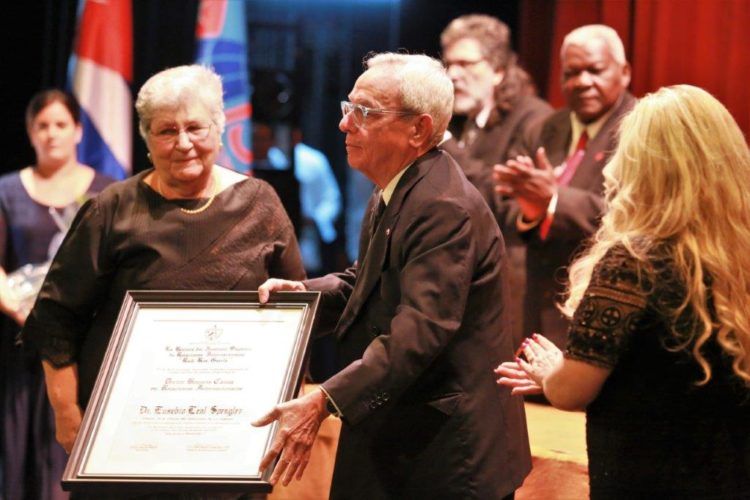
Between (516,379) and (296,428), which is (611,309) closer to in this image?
(516,379)

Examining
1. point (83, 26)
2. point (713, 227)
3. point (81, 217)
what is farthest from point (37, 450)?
point (713, 227)

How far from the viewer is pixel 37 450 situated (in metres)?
4.41

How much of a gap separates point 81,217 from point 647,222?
151 centimetres

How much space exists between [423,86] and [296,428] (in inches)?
29.9

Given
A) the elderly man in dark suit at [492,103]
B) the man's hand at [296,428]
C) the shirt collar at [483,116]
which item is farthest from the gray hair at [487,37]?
the man's hand at [296,428]

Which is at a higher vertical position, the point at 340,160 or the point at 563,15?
the point at 563,15

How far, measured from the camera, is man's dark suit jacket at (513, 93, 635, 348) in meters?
4.01

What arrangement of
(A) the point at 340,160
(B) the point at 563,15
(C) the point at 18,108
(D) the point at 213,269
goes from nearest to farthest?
1. (D) the point at 213,269
2. (B) the point at 563,15
3. (C) the point at 18,108
4. (A) the point at 340,160

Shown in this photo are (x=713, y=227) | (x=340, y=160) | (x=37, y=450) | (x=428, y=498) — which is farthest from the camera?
(x=340, y=160)

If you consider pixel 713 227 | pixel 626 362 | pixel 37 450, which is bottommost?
pixel 37 450

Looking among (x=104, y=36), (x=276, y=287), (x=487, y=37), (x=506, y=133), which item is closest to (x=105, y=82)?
(x=104, y=36)

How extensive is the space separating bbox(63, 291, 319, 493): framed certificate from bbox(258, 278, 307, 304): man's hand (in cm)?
2

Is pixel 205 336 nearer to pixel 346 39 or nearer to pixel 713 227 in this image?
pixel 713 227

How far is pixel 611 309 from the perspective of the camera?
6.79ft
